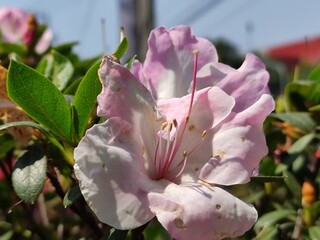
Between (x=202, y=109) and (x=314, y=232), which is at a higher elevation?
(x=202, y=109)

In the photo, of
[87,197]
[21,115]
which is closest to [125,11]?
[21,115]

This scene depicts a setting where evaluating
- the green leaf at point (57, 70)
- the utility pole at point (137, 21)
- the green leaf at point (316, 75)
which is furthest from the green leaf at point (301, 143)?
the utility pole at point (137, 21)

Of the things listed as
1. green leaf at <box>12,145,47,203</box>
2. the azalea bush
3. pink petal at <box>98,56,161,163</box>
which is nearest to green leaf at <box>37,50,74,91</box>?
the azalea bush

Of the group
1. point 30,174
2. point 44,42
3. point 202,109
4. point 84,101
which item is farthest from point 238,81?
point 44,42

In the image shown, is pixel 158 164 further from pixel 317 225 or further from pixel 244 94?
pixel 317 225

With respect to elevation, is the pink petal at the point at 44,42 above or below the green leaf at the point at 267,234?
above

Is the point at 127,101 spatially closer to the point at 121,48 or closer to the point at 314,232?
the point at 121,48

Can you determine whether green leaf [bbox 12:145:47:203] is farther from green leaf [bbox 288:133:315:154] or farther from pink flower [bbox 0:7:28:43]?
pink flower [bbox 0:7:28:43]

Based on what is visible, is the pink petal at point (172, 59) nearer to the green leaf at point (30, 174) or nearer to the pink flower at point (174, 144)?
the pink flower at point (174, 144)
